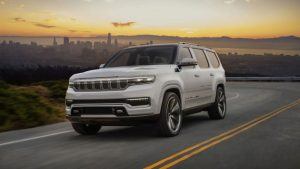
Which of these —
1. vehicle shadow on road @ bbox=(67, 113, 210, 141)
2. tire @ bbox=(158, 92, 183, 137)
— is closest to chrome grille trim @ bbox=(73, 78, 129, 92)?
tire @ bbox=(158, 92, 183, 137)

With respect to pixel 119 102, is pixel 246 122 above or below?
below

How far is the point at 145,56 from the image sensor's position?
1132 cm

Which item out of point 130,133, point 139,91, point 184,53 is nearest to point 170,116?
point 139,91

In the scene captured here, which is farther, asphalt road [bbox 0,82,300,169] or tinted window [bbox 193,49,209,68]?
tinted window [bbox 193,49,209,68]

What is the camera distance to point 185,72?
1105cm

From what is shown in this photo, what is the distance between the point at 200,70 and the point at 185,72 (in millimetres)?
1185

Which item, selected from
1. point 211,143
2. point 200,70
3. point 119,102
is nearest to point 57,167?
point 119,102

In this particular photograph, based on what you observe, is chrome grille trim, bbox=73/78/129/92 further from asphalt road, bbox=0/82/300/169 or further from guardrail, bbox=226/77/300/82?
guardrail, bbox=226/77/300/82

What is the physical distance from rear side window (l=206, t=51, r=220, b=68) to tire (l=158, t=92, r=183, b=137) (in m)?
3.28

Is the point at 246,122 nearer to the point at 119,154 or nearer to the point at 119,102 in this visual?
the point at 119,102

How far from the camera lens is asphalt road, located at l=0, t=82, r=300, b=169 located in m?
7.29

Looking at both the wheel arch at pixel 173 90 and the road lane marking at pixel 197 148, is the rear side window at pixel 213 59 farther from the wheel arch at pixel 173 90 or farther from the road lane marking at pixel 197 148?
the wheel arch at pixel 173 90

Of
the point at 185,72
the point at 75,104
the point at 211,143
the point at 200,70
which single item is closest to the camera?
the point at 211,143

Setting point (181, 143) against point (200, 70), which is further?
point (200, 70)
